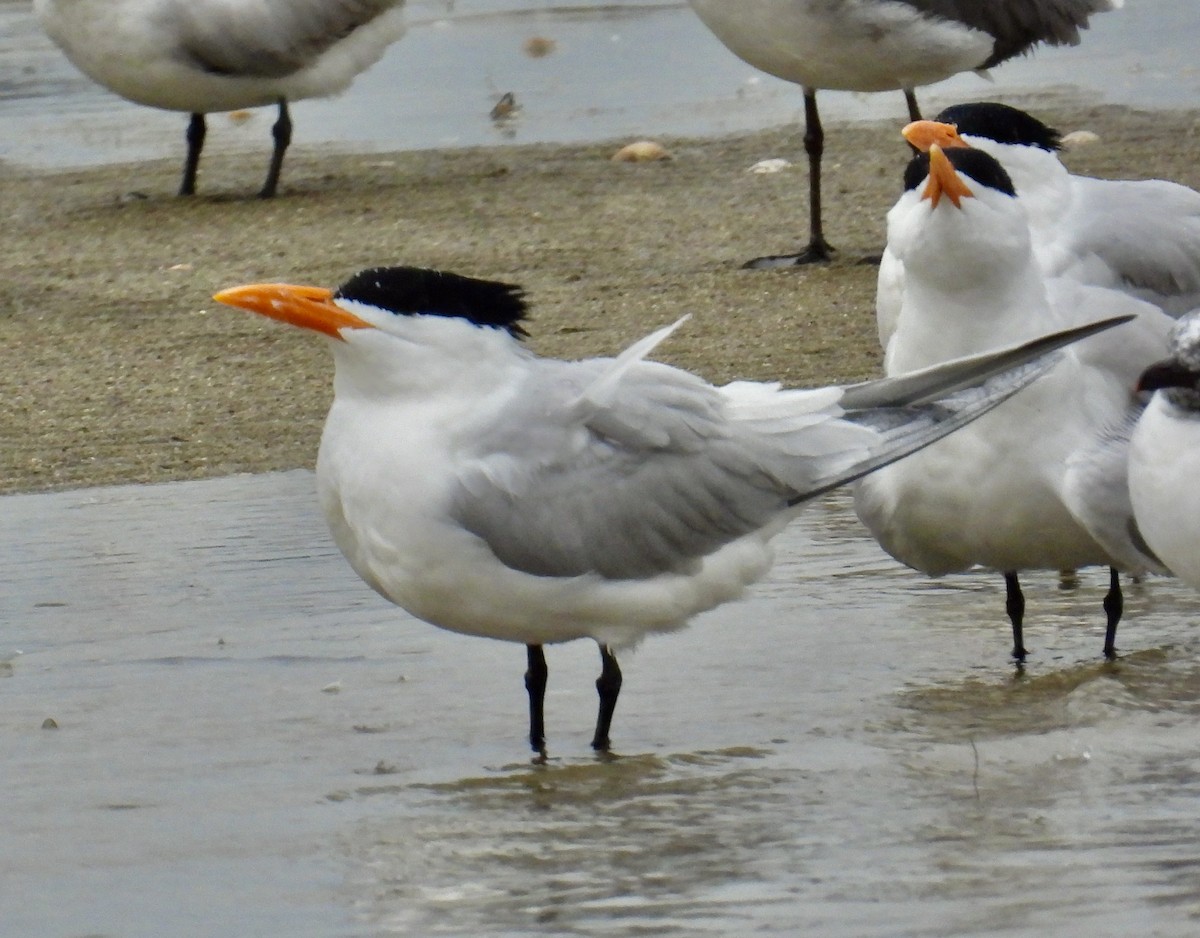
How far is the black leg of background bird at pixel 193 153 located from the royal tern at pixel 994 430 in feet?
19.7

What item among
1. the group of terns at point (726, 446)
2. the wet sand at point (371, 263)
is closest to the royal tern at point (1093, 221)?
the group of terns at point (726, 446)

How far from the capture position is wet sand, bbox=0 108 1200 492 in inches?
266

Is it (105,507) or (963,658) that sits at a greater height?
(963,658)

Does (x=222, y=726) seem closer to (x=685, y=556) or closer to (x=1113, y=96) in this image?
(x=685, y=556)

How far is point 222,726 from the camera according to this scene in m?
4.25

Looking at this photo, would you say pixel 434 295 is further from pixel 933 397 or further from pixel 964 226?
pixel 964 226

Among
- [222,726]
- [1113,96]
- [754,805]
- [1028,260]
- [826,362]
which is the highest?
[1028,260]

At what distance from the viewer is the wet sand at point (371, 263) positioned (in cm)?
675

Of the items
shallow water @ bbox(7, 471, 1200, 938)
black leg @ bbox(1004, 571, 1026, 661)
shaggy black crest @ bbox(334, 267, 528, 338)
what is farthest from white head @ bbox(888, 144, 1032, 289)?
shaggy black crest @ bbox(334, 267, 528, 338)

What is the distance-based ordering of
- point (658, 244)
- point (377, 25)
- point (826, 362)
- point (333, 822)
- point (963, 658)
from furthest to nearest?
point (377, 25)
point (658, 244)
point (826, 362)
point (963, 658)
point (333, 822)

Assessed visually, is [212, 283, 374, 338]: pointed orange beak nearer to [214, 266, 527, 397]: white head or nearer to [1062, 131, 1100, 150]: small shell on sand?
[214, 266, 527, 397]: white head

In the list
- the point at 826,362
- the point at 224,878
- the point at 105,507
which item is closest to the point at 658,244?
the point at 826,362

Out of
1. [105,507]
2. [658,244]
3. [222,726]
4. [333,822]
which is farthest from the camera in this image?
[658,244]

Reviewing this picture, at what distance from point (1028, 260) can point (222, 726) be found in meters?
1.82
